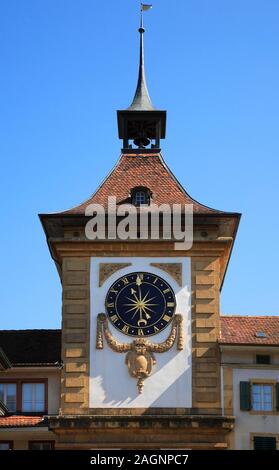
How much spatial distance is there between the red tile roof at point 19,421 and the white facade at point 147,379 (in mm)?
2410

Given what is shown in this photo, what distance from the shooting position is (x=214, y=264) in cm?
5716

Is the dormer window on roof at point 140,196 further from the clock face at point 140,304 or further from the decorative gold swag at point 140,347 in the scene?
the decorative gold swag at point 140,347

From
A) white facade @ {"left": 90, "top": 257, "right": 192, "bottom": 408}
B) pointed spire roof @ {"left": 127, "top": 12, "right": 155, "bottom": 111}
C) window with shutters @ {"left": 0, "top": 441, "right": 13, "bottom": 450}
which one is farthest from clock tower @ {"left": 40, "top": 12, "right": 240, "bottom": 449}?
pointed spire roof @ {"left": 127, "top": 12, "right": 155, "bottom": 111}

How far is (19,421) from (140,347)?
19.4ft

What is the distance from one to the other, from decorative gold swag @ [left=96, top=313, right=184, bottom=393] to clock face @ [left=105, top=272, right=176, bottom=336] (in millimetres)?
394

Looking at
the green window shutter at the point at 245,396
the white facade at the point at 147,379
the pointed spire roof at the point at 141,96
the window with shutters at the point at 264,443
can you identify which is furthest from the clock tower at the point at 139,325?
the pointed spire roof at the point at 141,96

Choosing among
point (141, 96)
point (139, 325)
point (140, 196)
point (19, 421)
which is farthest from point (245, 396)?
point (141, 96)

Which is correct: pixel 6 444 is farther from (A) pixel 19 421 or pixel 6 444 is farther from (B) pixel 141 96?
(B) pixel 141 96

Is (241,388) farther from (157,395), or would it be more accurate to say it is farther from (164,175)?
(164,175)

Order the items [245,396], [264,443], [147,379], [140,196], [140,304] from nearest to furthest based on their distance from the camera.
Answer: [264,443] < [245,396] < [147,379] < [140,304] < [140,196]

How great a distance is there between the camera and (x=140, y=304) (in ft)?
185

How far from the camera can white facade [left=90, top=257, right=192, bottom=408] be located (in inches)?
2167

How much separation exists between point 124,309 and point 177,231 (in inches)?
163
